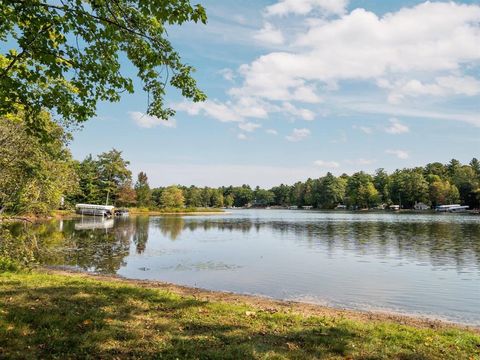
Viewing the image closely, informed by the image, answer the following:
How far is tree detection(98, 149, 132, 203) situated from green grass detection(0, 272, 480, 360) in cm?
10723

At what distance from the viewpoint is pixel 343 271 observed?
22734 mm

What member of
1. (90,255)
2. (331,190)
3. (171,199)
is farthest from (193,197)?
(90,255)

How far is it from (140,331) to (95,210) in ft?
304

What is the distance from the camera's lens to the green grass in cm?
705

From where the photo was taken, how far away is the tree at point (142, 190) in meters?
128

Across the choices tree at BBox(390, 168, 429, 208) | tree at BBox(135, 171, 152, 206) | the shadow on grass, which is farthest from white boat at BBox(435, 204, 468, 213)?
the shadow on grass

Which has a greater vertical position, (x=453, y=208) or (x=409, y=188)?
(x=409, y=188)

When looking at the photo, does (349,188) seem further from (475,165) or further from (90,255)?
(90,255)

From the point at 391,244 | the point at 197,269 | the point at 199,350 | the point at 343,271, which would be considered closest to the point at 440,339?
the point at 199,350

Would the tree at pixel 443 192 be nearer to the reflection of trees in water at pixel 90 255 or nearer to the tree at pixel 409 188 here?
the tree at pixel 409 188

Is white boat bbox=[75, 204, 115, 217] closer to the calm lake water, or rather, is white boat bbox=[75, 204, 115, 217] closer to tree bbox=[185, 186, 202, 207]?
the calm lake water

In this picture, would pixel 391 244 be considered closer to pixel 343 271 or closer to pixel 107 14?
pixel 343 271

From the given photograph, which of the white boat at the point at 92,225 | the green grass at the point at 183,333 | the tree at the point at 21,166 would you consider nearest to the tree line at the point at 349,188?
the white boat at the point at 92,225

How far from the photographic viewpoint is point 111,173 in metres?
116
